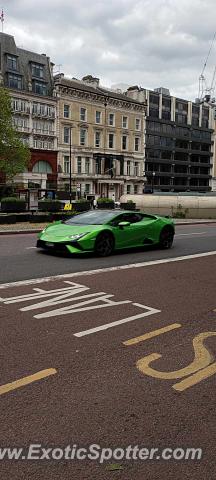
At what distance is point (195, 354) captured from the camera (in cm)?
468

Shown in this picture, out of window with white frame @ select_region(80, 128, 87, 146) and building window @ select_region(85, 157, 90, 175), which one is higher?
window with white frame @ select_region(80, 128, 87, 146)

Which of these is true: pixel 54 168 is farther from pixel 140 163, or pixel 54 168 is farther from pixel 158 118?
pixel 158 118

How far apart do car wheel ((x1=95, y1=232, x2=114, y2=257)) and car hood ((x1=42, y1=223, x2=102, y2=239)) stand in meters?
0.28

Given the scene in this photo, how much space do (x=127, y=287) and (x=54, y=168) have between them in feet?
192

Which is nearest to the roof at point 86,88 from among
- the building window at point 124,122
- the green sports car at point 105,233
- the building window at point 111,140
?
the building window at point 124,122

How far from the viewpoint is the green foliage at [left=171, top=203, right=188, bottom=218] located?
34406 millimetres

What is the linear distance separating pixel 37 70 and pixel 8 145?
28.2 meters

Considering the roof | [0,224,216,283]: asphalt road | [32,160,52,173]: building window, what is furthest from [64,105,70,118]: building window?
[0,224,216,283]: asphalt road

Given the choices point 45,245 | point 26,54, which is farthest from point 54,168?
point 45,245

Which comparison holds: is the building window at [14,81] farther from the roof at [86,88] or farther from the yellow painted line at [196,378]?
the yellow painted line at [196,378]

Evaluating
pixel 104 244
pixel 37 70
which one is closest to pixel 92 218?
pixel 104 244

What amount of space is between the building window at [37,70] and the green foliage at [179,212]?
129ft

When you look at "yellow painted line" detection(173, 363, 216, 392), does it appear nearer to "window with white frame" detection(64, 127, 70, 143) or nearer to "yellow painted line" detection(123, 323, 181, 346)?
"yellow painted line" detection(123, 323, 181, 346)

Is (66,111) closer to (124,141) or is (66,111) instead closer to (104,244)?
(124,141)
